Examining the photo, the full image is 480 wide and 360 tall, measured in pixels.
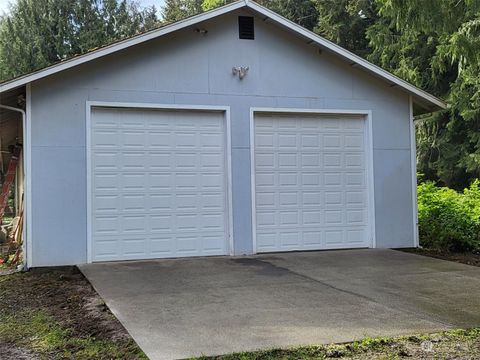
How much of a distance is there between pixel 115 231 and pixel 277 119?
3.83 metres

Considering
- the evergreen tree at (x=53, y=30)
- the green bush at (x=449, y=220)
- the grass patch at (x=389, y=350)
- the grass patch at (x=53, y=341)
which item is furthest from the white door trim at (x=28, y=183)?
the evergreen tree at (x=53, y=30)

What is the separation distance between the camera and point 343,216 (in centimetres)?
1104

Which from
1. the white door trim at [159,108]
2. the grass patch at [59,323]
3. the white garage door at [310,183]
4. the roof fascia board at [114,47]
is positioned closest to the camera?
the grass patch at [59,323]

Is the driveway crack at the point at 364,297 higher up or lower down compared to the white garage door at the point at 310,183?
lower down

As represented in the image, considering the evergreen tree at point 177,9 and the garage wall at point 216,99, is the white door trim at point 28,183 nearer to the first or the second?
the garage wall at point 216,99

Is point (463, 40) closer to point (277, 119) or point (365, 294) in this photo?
point (277, 119)

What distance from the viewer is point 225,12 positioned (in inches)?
394

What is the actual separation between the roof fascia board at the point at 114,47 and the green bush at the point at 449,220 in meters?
6.26

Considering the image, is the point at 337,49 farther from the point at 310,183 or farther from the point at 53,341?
the point at 53,341

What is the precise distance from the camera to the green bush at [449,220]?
11141mm

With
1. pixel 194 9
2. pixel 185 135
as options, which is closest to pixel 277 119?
pixel 185 135

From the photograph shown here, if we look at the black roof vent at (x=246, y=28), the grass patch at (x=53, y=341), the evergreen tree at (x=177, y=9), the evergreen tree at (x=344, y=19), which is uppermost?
the evergreen tree at (x=177, y=9)

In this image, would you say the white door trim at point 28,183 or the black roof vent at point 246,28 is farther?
the black roof vent at point 246,28

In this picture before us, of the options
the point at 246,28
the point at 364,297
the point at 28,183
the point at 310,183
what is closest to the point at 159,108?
the point at 246,28
